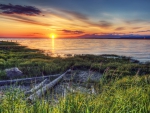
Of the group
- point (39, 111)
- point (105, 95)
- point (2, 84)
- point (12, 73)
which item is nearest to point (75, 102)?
point (39, 111)

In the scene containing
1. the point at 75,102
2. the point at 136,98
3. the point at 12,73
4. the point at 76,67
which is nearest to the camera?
the point at 75,102

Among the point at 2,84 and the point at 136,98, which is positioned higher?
the point at 136,98

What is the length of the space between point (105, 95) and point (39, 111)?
2275 mm

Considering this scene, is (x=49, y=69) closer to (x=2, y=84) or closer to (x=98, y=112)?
(x=2, y=84)

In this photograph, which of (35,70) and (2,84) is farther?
(35,70)

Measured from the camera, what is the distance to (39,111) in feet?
15.1

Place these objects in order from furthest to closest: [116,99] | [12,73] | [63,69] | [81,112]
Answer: [63,69]
[12,73]
[116,99]
[81,112]

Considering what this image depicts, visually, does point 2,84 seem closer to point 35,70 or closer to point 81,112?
point 35,70

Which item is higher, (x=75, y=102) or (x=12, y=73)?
(x=75, y=102)

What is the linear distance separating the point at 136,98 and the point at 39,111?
3.01 meters

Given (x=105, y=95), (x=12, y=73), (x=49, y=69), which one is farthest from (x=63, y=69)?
(x=105, y=95)

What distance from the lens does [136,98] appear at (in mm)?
5980

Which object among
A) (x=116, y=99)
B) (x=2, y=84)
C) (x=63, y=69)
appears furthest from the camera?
(x=63, y=69)

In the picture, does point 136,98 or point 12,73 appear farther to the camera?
point 12,73
